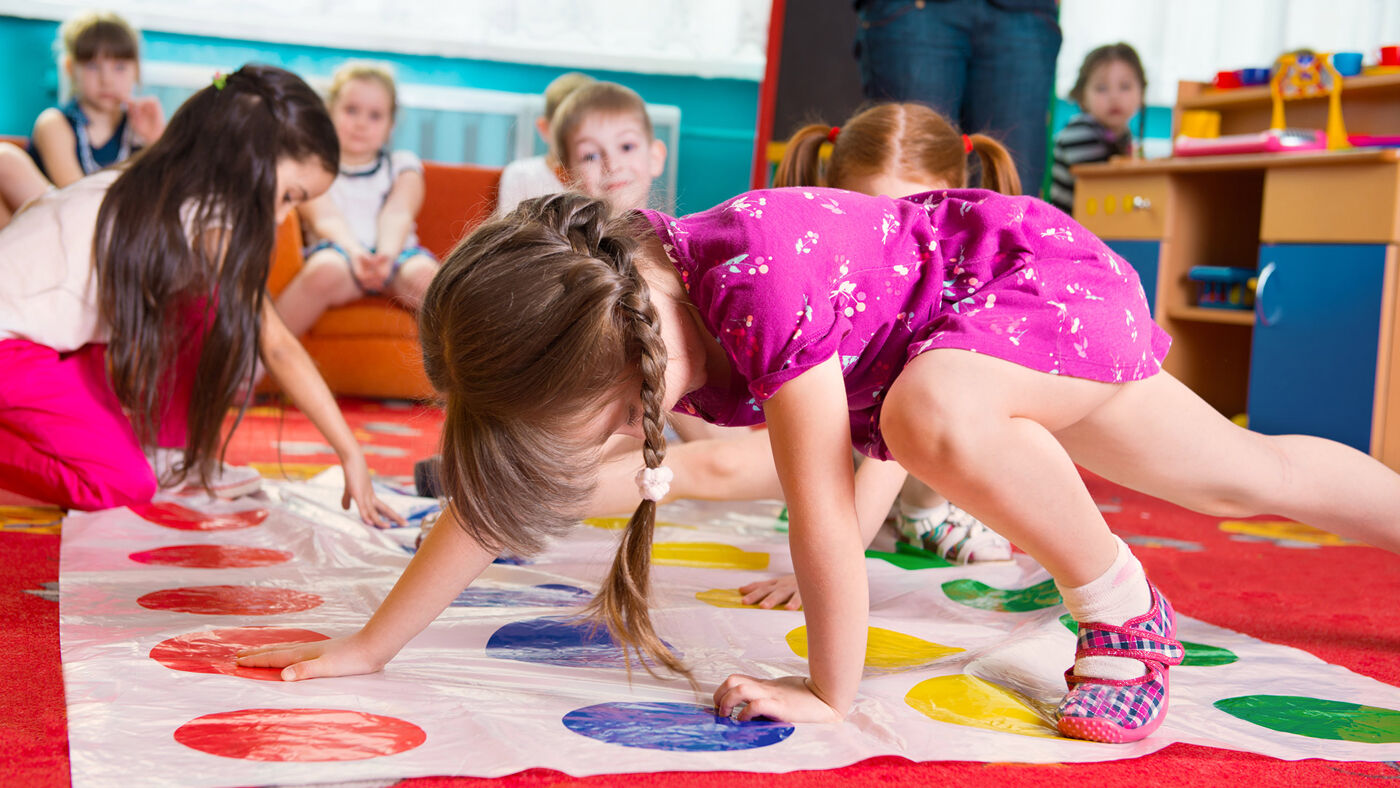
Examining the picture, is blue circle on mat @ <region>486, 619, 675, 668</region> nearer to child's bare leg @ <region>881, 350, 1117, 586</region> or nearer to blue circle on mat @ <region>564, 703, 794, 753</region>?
blue circle on mat @ <region>564, 703, 794, 753</region>

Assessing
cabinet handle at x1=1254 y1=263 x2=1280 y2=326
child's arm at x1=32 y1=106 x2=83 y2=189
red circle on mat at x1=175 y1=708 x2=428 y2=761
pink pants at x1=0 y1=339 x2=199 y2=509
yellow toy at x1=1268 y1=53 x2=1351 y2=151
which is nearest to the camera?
red circle on mat at x1=175 y1=708 x2=428 y2=761

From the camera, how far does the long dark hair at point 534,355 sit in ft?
2.31

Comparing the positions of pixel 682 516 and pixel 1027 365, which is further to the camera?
pixel 682 516

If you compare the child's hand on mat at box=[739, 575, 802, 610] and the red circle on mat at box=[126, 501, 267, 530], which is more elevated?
the child's hand on mat at box=[739, 575, 802, 610]

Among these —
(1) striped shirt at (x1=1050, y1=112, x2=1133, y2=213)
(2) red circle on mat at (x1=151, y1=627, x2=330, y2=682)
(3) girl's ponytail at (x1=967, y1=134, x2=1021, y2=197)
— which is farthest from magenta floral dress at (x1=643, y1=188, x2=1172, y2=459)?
(1) striped shirt at (x1=1050, y1=112, x2=1133, y2=213)

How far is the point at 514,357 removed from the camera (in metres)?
0.70

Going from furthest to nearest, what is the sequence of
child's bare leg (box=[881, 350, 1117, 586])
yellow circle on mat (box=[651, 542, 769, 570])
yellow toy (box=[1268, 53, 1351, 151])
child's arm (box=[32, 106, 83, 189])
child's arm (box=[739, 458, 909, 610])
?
child's arm (box=[32, 106, 83, 189]), yellow toy (box=[1268, 53, 1351, 151]), yellow circle on mat (box=[651, 542, 769, 570]), child's arm (box=[739, 458, 909, 610]), child's bare leg (box=[881, 350, 1117, 586])

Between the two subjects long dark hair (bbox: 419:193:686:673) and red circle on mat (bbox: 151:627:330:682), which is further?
red circle on mat (bbox: 151:627:330:682)

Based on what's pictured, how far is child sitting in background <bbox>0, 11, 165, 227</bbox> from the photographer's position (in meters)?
2.82

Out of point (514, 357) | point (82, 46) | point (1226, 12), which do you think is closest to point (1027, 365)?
point (514, 357)

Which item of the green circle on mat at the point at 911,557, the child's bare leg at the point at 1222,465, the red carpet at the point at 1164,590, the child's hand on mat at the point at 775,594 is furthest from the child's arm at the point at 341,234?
the child's bare leg at the point at 1222,465

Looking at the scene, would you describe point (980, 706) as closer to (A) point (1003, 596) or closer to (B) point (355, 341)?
(A) point (1003, 596)

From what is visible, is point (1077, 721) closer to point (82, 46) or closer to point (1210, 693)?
point (1210, 693)

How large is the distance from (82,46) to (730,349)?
287cm
